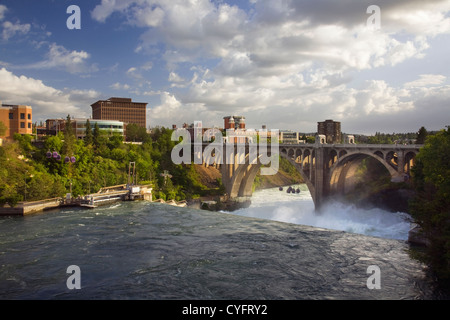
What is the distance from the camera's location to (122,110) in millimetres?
145875

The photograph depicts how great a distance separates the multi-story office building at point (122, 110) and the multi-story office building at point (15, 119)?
77.8 m

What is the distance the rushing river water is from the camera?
64.5 ft

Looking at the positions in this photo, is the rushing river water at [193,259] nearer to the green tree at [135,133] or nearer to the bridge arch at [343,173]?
the bridge arch at [343,173]

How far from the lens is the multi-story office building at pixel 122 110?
468ft

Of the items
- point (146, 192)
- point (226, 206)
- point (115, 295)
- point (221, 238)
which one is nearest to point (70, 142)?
point (146, 192)

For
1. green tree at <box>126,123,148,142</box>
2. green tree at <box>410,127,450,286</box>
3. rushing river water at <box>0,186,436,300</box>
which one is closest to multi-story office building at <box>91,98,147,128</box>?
green tree at <box>126,123,148,142</box>

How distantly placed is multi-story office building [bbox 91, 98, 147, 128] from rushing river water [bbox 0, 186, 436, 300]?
10915 cm

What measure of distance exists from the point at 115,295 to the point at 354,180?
1810 inches

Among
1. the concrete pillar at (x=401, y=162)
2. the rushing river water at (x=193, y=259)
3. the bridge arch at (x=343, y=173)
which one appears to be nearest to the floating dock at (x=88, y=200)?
the rushing river water at (x=193, y=259)

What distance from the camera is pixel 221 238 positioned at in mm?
31250

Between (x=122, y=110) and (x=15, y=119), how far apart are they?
277 ft

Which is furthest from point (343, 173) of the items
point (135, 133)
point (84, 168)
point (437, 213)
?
point (135, 133)

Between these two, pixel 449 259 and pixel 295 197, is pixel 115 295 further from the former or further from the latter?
pixel 295 197

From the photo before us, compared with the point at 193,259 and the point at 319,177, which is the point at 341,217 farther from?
the point at 193,259
